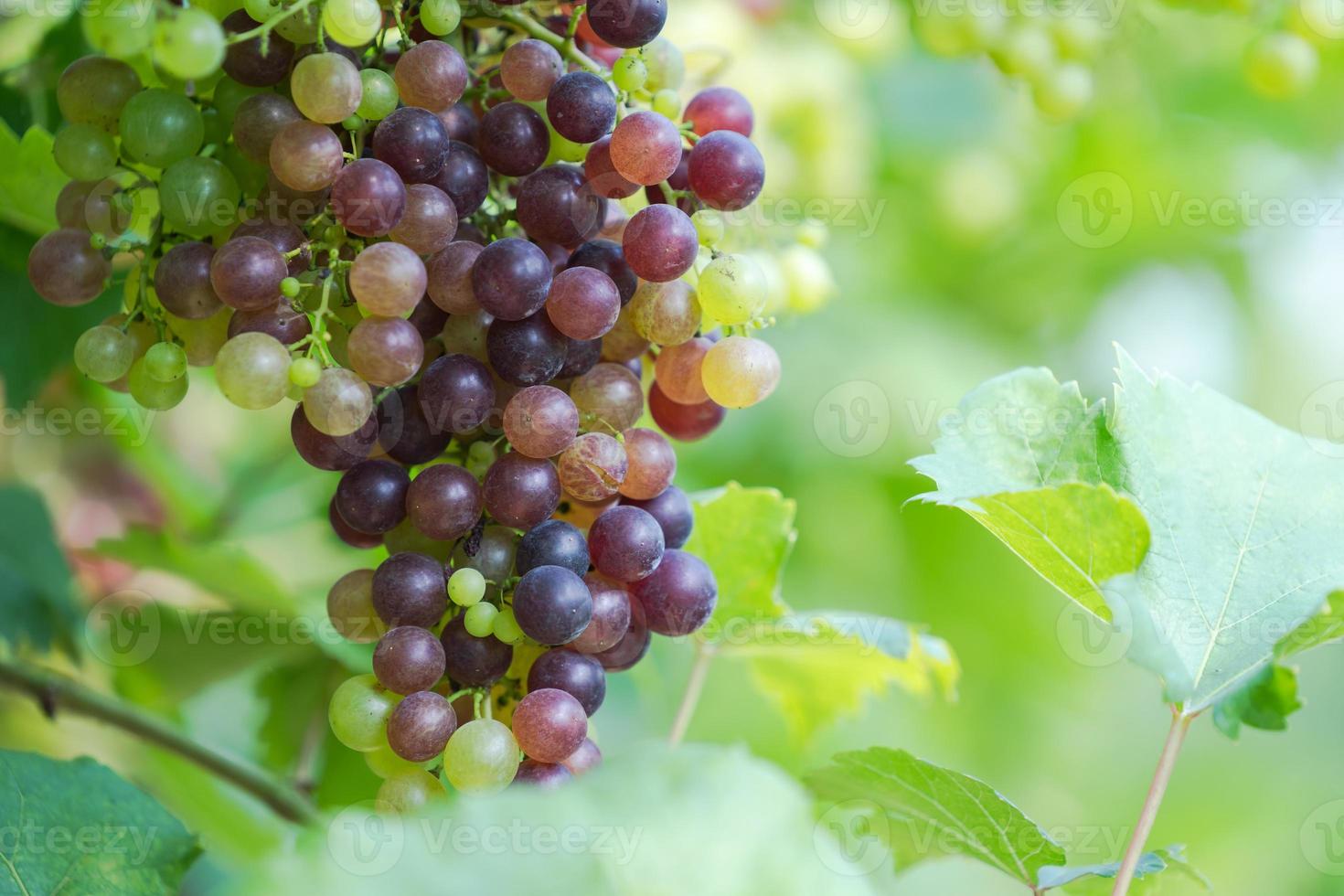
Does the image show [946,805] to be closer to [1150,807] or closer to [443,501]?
[1150,807]

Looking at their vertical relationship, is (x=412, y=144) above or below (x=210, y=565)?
above

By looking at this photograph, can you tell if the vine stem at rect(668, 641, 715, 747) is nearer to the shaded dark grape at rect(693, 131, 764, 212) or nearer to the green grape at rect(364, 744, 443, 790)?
the green grape at rect(364, 744, 443, 790)

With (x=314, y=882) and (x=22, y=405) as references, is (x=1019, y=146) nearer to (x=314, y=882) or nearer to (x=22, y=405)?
(x=22, y=405)

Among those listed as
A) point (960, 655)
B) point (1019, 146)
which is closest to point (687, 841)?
point (960, 655)

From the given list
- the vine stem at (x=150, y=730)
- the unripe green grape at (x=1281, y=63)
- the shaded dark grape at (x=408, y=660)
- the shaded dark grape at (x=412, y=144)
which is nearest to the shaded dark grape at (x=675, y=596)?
the shaded dark grape at (x=408, y=660)

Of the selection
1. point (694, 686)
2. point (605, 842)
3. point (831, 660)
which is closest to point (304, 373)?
point (605, 842)

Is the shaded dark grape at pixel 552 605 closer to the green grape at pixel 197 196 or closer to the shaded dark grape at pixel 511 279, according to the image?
the shaded dark grape at pixel 511 279
